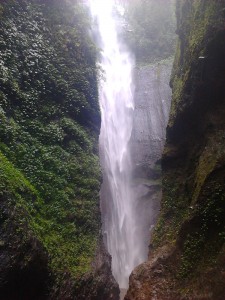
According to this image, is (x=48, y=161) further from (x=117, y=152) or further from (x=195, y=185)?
(x=117, y=152)

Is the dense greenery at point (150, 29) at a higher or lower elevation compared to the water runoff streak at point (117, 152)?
higher

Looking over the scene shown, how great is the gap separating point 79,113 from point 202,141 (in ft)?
16.9

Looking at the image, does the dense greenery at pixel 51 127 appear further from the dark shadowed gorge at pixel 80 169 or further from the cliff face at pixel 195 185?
the cliff face at pixel 195 185

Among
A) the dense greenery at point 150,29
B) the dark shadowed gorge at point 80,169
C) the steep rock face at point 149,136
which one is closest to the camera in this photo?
the dark shadowed gorge at point 80,169

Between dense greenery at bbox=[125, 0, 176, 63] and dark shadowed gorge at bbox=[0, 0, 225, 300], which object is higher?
dense greenery at bbox=[125, 0, 176, 63]

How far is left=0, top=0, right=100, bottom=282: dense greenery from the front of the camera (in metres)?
8.47

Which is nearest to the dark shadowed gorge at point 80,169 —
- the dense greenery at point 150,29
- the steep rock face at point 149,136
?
the steep rock face at point 149,136

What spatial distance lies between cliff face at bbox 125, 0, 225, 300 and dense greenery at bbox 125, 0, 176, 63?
12.2 m

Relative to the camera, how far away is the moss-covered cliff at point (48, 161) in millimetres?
6969

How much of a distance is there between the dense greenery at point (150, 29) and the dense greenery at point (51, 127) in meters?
11.6

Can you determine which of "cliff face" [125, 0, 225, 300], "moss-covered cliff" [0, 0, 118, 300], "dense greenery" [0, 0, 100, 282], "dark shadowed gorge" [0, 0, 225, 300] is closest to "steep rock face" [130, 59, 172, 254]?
"dark shadowed gorge" [0, 0, 225, 300]

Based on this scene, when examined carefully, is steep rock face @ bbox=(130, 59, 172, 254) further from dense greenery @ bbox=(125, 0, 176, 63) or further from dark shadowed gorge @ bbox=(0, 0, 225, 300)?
dense greenery @ bbox=(125, 0, 176, 63)

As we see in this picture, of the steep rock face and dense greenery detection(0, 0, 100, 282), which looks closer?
dense greenery detection(0, 0, 100, 282)

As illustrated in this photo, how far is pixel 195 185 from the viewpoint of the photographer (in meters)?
9.45
